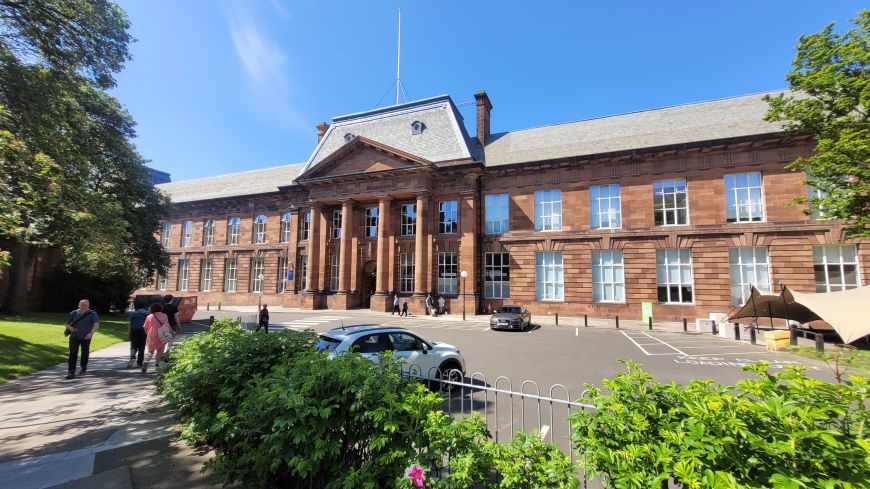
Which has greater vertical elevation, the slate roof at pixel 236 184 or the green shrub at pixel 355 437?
the slate roof at pixel 236 184

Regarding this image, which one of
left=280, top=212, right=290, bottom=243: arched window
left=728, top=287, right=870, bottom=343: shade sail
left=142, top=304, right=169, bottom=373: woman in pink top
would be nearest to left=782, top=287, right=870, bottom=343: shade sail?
left=728, top=287, right=870, bottom=343: shade sail

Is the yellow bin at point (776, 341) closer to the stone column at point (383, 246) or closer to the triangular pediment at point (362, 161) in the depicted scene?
the triangular pediment at point (362, 161)

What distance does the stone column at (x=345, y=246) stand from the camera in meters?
33.2

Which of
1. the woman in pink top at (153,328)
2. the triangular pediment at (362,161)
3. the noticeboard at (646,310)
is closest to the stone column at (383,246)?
the triangular pediment at (362,161)

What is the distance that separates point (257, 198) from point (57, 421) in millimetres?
37961

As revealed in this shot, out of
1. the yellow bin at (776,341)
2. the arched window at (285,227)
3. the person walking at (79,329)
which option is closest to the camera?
the person walking at (79,329)

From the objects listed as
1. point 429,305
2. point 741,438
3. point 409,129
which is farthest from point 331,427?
point 409,129

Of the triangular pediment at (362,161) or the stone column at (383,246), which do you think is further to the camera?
the stone column at (383,246)

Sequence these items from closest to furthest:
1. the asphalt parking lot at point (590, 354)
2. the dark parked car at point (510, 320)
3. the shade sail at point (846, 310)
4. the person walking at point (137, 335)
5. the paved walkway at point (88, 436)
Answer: the paved walkway at point (88, 436), the person walking at point (137, 335), the asphalt parking lot at point (590, 354), the shade sail at point (846, 310), the dark parked car at point (510, 320)

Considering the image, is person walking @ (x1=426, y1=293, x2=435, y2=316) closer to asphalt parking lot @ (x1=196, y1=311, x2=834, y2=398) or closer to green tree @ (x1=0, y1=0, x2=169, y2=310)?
asphalt parking lot @ (x1=196, y1=311, x2=834, y2=398)

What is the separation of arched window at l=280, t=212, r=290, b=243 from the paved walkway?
3113 centimetres

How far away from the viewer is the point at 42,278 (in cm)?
2436

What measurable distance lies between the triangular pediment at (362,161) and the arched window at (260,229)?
896 centimetres

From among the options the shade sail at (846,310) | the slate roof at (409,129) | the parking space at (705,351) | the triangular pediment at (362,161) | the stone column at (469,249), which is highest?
the slate roof at (409,129)
